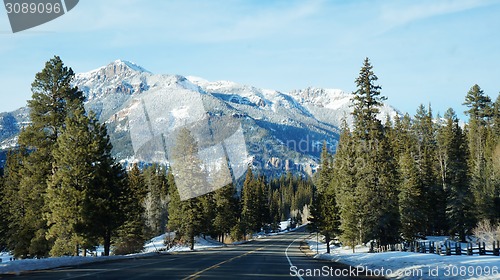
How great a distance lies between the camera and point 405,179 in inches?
2422

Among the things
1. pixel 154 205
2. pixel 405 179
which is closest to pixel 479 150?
pixel 405 179

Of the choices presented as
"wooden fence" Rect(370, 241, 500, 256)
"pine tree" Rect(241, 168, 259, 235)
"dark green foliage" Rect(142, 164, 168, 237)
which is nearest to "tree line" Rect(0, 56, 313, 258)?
"wooden fence" Rect(370, 241, 500, 256)

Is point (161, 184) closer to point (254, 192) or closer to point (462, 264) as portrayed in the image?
point (254, 192)

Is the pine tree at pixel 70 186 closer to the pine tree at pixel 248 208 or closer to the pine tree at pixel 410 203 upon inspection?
the pine tree at pixel 410 203

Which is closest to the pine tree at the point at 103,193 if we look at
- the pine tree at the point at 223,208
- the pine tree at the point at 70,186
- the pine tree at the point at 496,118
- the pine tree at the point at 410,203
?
the pine tree at the point at 70,186

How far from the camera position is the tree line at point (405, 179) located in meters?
43.8

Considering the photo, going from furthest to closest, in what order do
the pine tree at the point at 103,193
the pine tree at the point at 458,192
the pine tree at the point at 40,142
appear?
1. the pine tree at the point at 458,192
2. the pine tree at the point at 40,142
3. the pine tree at the point at 103,193

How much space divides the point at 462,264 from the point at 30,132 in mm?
36245

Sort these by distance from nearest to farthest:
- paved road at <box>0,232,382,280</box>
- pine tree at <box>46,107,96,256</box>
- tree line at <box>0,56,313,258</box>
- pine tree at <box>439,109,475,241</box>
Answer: paved road at <box>0,232,382,280</box>, pine tree at <box>46,107,96,256</box>, tree line at <box>0,56,313,258</box>, pine tree at <box>439,109,475,241</box>

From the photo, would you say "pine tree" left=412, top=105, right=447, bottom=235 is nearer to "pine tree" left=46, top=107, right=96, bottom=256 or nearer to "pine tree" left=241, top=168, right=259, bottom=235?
"pine tree" left=241, top=168, right=259, bottom=235

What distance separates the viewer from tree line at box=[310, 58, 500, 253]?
43844mm

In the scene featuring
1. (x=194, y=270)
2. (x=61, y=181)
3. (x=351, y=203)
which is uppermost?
(x=61, y=181)

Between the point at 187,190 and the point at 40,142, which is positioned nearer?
the point at 40,142

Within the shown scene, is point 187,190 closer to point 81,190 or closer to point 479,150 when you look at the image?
point 81,190
